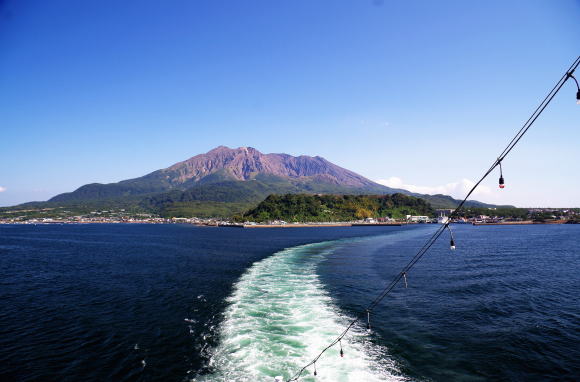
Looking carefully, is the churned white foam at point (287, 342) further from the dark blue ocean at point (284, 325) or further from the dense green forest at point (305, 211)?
the dense green forest at point (305, 211)

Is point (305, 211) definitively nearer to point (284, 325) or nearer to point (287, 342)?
point (284, 325)

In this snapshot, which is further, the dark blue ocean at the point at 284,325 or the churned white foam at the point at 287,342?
the dark blue ocean at the point at 284,325

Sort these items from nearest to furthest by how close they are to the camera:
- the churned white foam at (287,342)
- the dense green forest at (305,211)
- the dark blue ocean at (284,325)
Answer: the churned white foam at (287,342), the dark blue ocean at (284,325), the dense green forest at (305,211)

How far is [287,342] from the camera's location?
1390 centimetres

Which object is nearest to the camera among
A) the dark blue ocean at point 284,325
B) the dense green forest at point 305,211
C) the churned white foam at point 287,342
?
the churned white foam at point 287,342

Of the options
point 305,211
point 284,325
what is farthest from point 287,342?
point 305,211

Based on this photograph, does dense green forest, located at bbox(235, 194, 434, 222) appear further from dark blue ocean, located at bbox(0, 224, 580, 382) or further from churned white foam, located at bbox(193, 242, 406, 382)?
churned white foam, located at bbox(193, 242, 406, 382)

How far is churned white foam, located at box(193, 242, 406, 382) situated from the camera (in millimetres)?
11289

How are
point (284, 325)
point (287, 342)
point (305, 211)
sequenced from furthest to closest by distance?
point (305, 211) → point (284, 325) → point (287, 342)

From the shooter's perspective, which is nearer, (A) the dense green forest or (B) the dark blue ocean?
(B) the dark blue ocean

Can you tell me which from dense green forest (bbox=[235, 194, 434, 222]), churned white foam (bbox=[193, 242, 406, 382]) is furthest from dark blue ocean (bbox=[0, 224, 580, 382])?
dense green forest (bbox=[235, 194, 434, 222])

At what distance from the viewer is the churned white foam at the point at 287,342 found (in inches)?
444

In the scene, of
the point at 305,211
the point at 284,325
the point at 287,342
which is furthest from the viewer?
the point at 305,211

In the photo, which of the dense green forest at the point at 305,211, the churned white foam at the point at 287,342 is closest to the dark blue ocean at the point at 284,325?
the churned white foam at the point at 287,342
